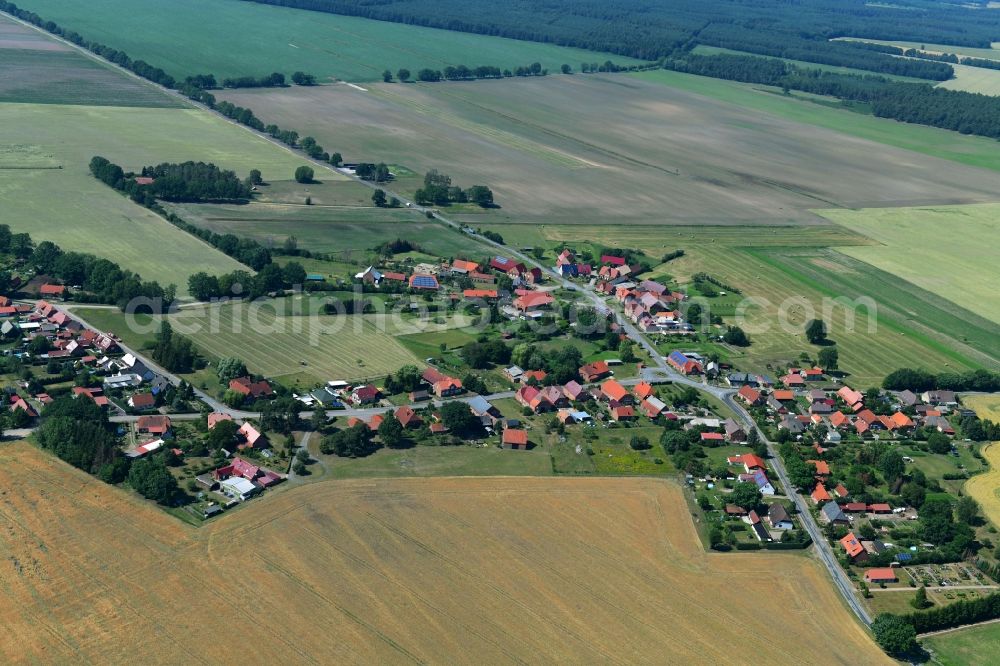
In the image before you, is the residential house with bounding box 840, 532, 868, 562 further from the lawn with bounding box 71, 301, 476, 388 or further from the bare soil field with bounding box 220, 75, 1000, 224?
the bare soil field with bounding box 220, 75, 1000, 224

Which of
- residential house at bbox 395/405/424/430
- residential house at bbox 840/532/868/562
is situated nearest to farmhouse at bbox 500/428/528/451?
residential house at bbox 395/405/424/430

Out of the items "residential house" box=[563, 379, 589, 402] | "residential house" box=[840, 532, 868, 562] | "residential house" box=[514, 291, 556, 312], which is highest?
"residential house" box=[514, 291, 556, 312]

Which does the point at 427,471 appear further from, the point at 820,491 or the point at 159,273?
the point at 159,273

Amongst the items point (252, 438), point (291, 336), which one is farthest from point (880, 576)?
point (291, 336)

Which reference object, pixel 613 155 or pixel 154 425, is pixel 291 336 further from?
pixel 613 155

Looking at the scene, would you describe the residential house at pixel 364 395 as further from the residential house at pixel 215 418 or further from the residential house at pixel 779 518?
the residential house at pixel 779 518
